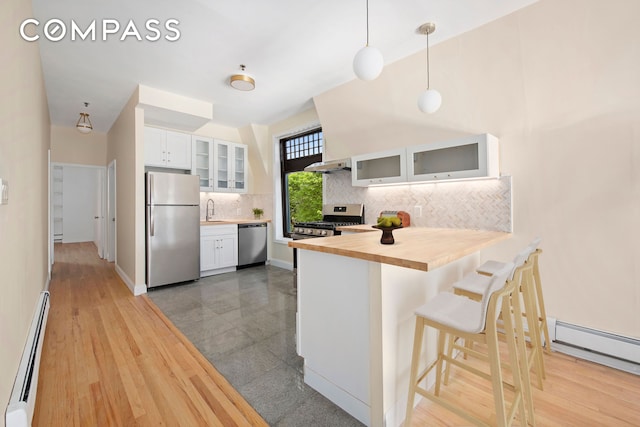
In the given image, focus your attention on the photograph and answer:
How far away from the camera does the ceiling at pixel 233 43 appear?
86.2 inches

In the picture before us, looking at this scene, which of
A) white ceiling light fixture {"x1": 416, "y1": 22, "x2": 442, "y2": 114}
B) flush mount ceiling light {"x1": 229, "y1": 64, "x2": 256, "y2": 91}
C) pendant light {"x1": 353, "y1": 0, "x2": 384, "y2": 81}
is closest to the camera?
pendant light {"x1": 353, "y1": 0, "x2": 384, "y2": 81}

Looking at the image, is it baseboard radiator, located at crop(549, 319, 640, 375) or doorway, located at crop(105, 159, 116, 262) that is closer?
baseboard radiator, located at crop(549, 319, 640, 375)

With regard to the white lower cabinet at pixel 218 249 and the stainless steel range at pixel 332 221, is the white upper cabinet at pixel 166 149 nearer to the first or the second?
the white lower cabinet at pixel 218 249

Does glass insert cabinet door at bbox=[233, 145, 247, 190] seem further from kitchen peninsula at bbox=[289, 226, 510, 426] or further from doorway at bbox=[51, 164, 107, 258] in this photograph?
doorway at bbox=[51, 164, 107, 258]

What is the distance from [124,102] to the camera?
4.10 m

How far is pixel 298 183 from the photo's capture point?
5.30 m

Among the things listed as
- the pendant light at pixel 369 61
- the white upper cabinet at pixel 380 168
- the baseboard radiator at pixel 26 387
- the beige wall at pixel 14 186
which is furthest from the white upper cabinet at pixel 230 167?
the pendant light at pixel 369 61

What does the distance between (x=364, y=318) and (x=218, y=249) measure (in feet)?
12.3

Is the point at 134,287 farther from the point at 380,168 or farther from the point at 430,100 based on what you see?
the point at 430,100

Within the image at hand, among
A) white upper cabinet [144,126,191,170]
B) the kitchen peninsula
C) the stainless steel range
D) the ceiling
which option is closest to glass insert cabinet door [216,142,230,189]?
white upper cabinet [144,126,191,170]

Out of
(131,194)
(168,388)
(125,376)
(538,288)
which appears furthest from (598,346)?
(131,194)

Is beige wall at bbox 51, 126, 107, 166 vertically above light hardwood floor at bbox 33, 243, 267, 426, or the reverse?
beige wall at bbox 51, 126, 107, 166

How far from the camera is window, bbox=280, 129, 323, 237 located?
4.91 metres

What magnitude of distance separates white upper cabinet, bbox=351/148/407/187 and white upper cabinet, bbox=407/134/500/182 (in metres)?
0.10
